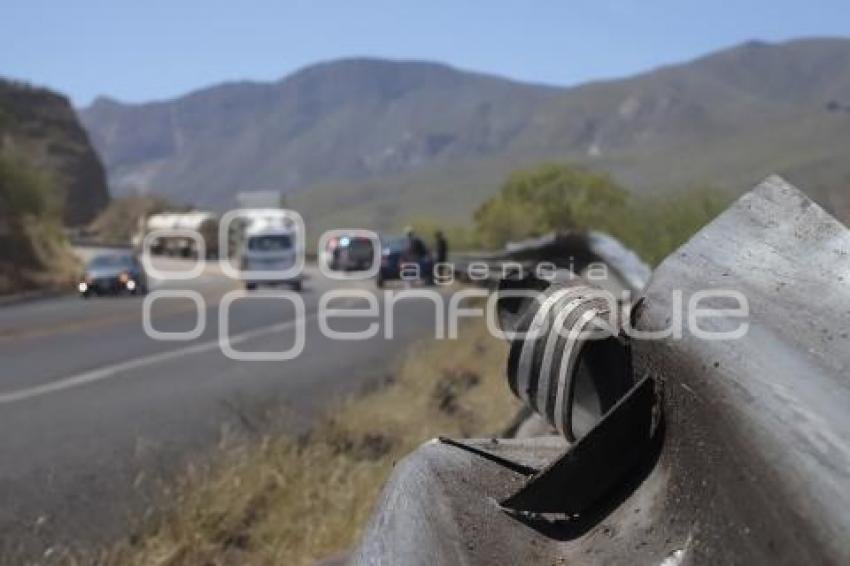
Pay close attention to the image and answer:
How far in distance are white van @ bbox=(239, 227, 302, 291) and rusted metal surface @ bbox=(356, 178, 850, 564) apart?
35.6m

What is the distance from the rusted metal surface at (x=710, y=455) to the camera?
1.56 m

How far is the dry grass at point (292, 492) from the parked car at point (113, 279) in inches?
1026

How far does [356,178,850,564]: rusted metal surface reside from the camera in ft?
5.12

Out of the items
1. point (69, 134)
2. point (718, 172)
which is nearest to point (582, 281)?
point (69, 134)

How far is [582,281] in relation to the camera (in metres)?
2.74

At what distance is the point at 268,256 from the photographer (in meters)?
40.2

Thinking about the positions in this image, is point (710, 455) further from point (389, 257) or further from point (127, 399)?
point (389, 257)

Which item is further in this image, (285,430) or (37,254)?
(37,254)

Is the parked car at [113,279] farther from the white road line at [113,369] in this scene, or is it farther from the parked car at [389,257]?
the white road line at [113,369]

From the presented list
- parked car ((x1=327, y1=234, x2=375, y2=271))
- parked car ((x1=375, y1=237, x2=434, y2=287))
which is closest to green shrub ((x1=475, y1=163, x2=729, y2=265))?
parked car ((x1=375, y1=237, x2=434, y2=287))

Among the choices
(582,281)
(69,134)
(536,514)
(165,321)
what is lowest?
(69,134)

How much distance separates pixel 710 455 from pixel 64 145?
140258 millimetres

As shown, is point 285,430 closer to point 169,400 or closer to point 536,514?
point 169,400

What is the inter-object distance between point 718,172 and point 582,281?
165013mm
